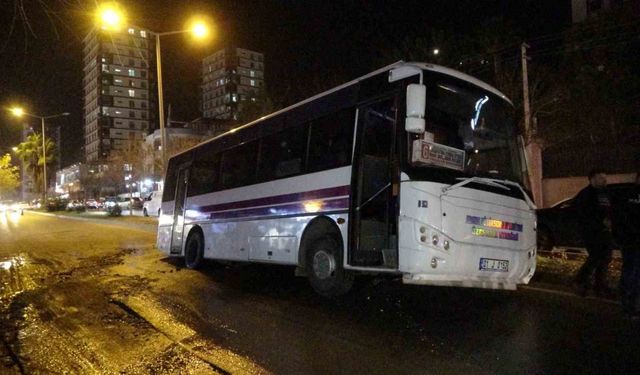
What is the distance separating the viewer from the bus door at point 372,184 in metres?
7.00

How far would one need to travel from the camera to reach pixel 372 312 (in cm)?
690

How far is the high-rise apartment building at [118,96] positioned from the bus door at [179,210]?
107 m

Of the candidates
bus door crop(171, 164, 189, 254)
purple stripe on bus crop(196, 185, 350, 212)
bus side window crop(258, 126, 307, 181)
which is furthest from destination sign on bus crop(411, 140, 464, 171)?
bus door crop(171, 164, 189, 254)

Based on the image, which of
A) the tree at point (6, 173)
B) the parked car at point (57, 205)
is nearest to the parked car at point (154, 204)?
the parked car at point (57, 205)

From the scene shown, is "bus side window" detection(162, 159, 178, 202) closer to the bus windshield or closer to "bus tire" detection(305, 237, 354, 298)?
"bus tire" detection(305, 237, 354, 298)

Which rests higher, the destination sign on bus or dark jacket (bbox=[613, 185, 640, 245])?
the destination sign on bus

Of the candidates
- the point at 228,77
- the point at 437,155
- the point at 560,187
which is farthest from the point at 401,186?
the point at 228,77

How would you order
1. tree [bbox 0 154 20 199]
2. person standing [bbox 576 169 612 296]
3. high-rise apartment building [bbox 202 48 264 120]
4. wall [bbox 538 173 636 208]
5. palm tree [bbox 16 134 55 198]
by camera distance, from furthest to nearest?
high-rise apartment building [bbox 202 48 264 120] < tree [bbox 0 154 20 199] < palm tree [bbox 16 134 55 198] < wall [bbox 538 173 636 208] < person standing [bbox 576 169 612 296]

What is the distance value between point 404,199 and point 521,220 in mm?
2109

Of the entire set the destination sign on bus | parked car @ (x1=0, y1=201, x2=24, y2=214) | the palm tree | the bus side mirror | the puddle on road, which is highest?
the palm tree

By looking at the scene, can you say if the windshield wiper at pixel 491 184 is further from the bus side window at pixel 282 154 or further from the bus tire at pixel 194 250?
the bus tire at pixel 194 250

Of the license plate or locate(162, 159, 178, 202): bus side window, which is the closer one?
the license plate

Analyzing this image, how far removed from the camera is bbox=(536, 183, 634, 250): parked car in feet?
39.2

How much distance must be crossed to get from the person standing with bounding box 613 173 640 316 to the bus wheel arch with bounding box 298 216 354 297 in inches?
141
